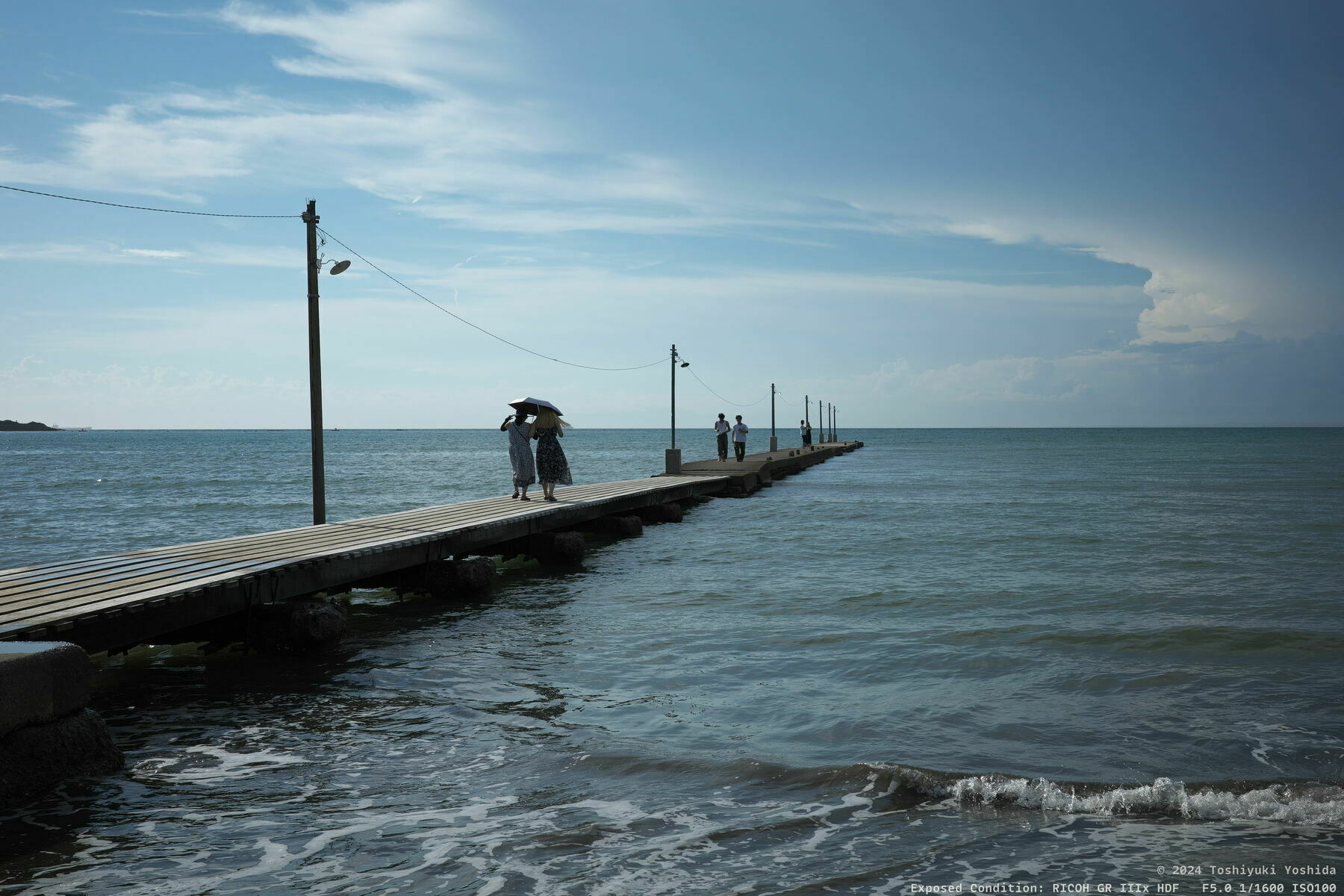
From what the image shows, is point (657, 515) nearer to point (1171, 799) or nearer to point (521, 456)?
point (521, 456)

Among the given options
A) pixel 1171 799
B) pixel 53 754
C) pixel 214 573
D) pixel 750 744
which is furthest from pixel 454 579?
pixel 1171 799

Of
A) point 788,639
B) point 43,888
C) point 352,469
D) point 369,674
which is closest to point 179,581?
point 369,674

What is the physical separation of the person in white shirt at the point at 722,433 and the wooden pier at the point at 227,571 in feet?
71.9

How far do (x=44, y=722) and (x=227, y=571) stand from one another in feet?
12.6

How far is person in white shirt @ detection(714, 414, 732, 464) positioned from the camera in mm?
40125

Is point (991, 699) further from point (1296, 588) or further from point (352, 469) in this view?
point (352, 469)

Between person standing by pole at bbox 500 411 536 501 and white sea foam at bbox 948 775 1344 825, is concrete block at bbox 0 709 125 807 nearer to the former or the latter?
white sea foam at bbox 948 775 1344 825

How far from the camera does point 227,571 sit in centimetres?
952

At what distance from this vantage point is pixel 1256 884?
4.60 m

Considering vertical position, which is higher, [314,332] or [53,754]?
[314,332]

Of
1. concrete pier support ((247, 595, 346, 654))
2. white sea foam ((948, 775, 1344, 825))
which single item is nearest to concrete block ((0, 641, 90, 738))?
concrete pier support ((247, 595, 346, 654))

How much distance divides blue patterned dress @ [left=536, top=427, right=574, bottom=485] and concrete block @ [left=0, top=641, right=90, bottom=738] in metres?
12.5

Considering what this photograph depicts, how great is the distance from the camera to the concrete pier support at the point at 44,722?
18.0ft

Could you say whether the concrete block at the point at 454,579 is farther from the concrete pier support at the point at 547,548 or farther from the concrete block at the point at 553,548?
the concrete block at the point at 553,548
